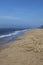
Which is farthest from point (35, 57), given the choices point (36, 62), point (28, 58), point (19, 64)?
point (19, 64)

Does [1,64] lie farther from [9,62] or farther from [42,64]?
[42,64]

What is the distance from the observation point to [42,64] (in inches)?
334

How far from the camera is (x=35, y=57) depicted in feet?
32.4

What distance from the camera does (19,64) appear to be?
8.48m

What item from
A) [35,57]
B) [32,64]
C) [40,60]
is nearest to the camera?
[32,64]

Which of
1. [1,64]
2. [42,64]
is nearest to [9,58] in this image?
[1,64]

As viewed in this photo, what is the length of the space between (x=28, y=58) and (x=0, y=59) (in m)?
1.55

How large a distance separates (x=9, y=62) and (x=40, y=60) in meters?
1.65

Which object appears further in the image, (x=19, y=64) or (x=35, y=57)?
(x=35, y=57)

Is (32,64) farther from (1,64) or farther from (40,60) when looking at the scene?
(1,64)

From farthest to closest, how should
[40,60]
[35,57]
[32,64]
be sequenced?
[35,57] < [40,60] < [32,64]

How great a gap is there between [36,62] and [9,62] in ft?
4.51

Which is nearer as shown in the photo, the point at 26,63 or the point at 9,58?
the point at 26,63

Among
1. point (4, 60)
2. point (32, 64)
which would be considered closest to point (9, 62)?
point (4, 60)
